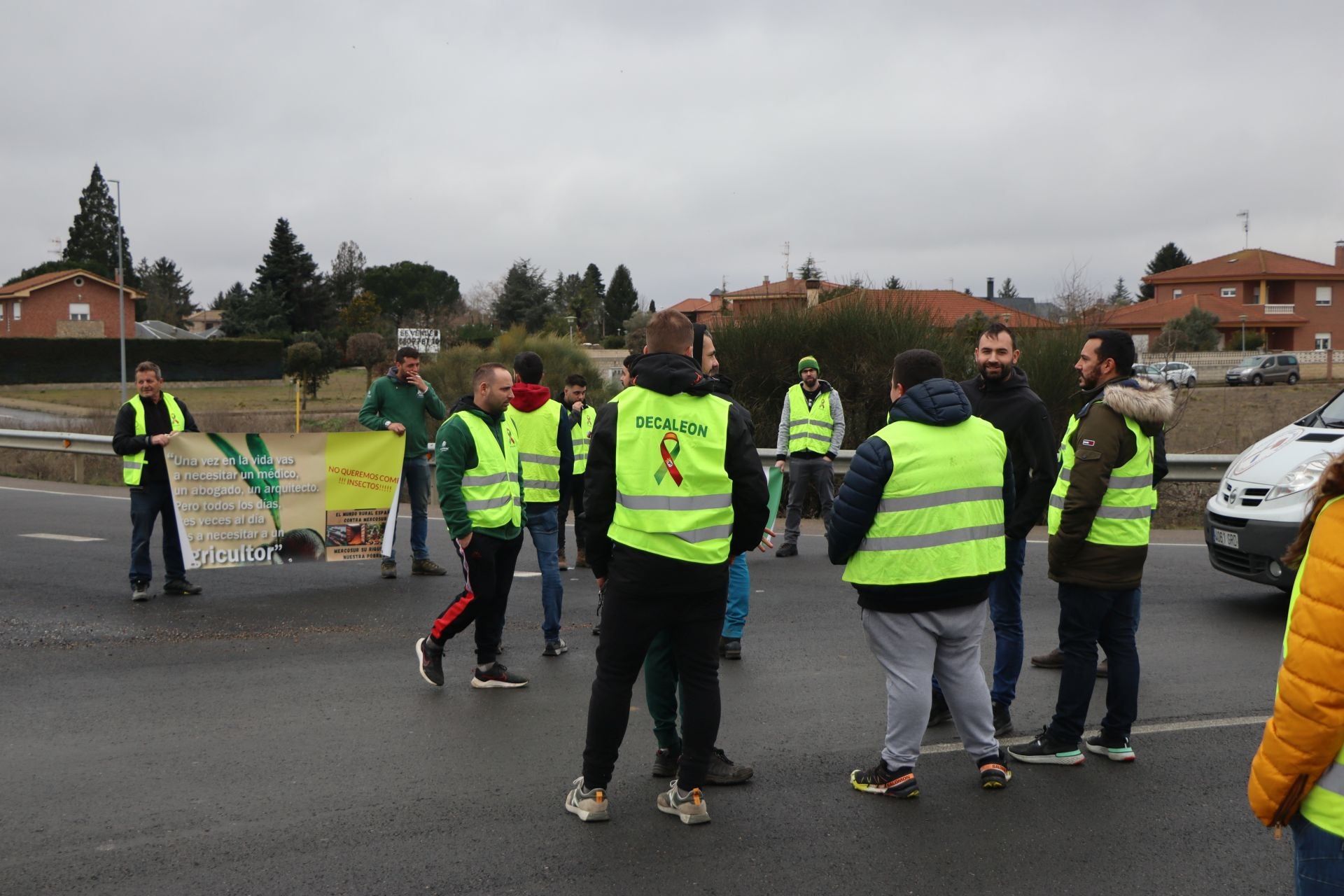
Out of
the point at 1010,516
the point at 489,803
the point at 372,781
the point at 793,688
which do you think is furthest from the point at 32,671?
the point at 1010,516

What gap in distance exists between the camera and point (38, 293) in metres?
78.4

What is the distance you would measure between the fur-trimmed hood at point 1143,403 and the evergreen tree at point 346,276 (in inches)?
3288

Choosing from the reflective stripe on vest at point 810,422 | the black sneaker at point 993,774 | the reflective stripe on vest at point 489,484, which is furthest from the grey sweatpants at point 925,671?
the reflective stripe on vest at point 810,422

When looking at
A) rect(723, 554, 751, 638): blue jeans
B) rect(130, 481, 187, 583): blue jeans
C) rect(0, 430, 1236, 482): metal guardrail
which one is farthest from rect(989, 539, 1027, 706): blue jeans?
rect(0, 430, 1236, 482): metal guardrail

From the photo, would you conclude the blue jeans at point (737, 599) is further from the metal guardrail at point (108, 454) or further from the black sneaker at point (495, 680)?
the metal guardrail at point (108, 454)

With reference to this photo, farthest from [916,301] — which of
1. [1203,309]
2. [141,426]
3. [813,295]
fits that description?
[1203,309]

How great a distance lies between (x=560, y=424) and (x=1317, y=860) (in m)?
6.20

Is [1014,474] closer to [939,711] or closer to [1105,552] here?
[1105,552]

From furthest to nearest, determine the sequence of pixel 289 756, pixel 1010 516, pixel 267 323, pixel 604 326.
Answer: pixel 604 326 < pixel 267 323 < pixel 1010 516 < pixel 289 756

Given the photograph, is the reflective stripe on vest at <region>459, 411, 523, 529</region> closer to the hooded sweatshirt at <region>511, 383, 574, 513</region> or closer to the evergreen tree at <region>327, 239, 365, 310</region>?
the hooded sweatshirt at <region>511, 383, 574, 513</region>

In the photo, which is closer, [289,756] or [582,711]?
[289,756]

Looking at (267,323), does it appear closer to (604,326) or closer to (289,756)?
(604,326)

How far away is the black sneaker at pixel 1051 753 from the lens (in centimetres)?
528

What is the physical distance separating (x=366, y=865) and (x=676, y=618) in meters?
1.46
